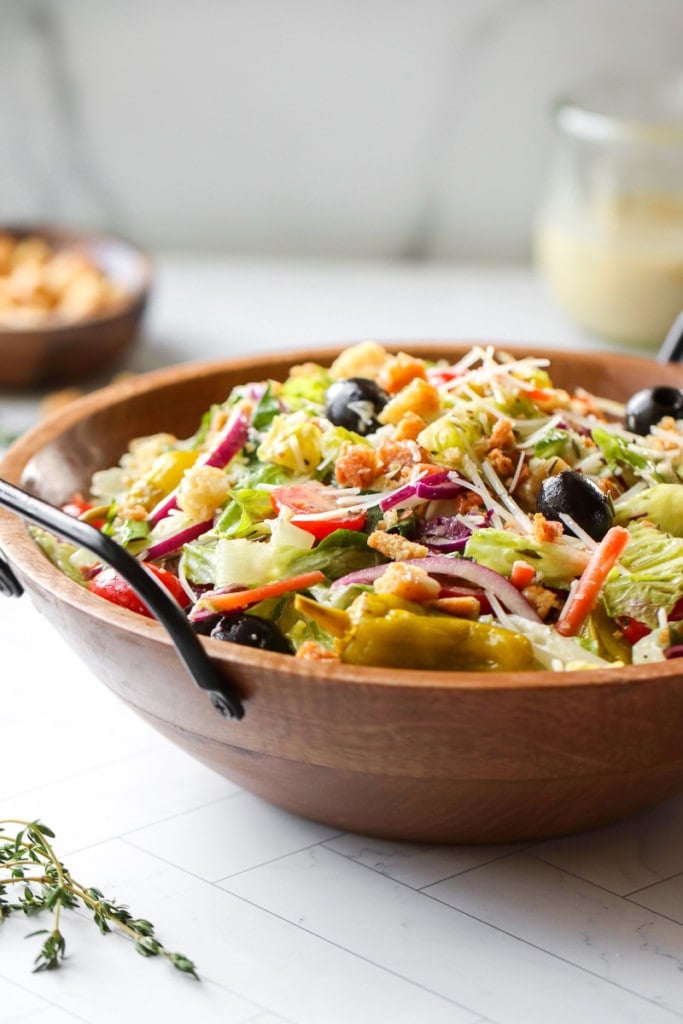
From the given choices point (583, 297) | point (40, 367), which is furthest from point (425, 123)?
point (40, 367)

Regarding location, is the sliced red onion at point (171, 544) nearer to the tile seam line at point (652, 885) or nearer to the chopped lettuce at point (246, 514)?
the chopped lettuce at point (246, 514)

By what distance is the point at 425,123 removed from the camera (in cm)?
501

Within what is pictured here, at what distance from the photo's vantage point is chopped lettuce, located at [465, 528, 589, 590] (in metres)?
1.84

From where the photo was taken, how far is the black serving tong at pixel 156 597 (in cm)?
156

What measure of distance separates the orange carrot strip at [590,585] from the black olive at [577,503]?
70mm

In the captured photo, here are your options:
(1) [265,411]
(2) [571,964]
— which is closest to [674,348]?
(1) [265,411]

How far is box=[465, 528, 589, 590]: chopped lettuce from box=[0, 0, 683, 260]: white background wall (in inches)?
135

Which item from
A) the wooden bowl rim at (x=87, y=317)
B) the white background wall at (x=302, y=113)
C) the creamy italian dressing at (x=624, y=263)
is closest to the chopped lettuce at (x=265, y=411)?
the wooden bowl rim at (x=87, y=317)

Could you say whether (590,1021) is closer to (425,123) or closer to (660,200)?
(660,200)

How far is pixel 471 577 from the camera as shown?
71.4 inches

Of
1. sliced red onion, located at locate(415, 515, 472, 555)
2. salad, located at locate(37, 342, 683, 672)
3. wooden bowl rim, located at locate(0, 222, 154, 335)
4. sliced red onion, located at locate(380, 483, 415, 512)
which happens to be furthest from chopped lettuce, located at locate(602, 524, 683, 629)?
wooden bowl rim, located at locate(0, 222, 154, 335)

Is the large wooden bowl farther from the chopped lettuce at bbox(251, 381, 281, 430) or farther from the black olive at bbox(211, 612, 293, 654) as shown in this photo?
the chopped lettuce at bbox(251, 381, 281, 430)

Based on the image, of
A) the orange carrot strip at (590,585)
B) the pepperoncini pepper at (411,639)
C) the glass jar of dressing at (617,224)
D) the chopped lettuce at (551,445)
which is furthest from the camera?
the glass jar of dressing at (617,224)

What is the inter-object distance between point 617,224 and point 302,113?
146 cm
